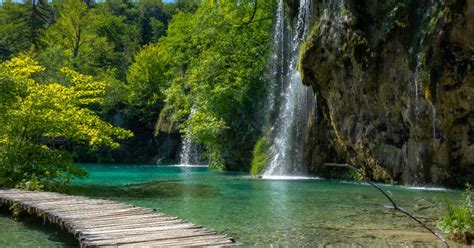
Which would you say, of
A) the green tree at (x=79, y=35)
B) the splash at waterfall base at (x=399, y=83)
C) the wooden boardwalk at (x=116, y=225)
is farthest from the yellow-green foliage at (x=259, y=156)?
the green tree at (x=79, y=35)

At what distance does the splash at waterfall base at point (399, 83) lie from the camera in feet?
48.7

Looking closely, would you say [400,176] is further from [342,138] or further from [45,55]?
[45,55]

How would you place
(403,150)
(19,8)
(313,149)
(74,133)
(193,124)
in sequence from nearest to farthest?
(74,133)
(403,150)
(313,149)
(193,124)
(19,8)

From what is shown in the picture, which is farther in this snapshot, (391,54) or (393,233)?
(391,54)

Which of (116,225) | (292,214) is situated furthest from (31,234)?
(292,214)

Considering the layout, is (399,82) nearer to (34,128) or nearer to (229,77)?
(34,128)

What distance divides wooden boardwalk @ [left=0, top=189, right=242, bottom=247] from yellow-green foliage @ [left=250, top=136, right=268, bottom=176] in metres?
15.3

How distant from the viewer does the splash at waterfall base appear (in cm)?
1485

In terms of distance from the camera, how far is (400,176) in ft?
58.5

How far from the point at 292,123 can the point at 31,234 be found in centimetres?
1697

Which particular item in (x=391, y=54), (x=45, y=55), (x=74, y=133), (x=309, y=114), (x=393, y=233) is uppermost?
(x=45, y=55)

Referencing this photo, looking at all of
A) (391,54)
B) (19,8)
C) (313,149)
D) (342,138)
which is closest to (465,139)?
(391,54)

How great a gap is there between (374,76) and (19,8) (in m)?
48.7

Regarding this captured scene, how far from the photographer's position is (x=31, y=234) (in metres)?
8.48
